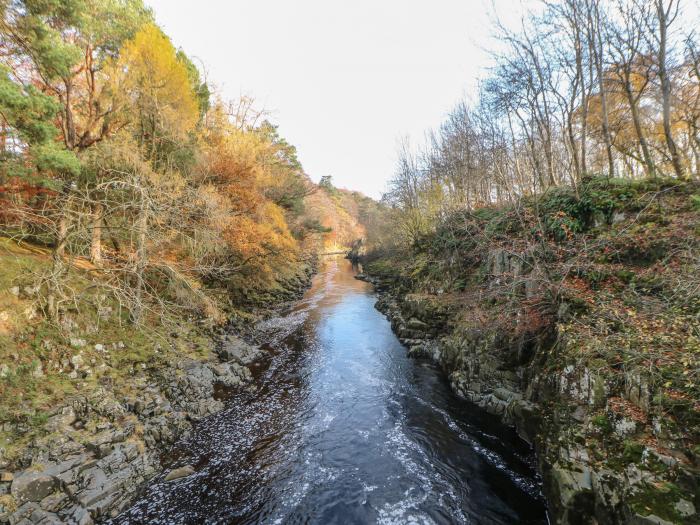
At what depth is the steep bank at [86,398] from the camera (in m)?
5.59

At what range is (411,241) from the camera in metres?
27.0

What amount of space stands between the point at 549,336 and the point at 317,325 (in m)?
12.5

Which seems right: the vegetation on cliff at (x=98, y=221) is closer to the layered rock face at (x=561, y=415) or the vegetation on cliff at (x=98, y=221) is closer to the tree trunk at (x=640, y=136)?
the layered rock face at (x=561, y=415)

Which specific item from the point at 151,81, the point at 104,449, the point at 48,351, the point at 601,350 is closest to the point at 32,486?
the point at 104,449

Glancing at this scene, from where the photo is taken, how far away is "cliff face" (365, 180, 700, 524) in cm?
448

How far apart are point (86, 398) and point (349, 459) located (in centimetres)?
649

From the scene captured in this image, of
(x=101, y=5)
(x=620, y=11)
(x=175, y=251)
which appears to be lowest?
(x=175, y=251)

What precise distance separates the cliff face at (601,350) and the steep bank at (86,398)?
25.8 feet

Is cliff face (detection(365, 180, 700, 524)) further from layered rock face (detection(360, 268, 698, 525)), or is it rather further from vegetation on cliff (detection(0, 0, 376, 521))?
vegetation on cliff (detection(0, 0, 376, 521))

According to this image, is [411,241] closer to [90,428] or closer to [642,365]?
[642,365]

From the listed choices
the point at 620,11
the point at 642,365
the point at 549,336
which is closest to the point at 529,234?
the point at 549,336

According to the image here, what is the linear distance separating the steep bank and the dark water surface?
27.5 inches

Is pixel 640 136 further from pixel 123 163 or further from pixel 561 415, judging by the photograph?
pixel 123 163

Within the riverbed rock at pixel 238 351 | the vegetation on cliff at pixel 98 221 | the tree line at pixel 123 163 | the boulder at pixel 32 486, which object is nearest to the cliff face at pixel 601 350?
the riverbed rock at pixel 238 351
